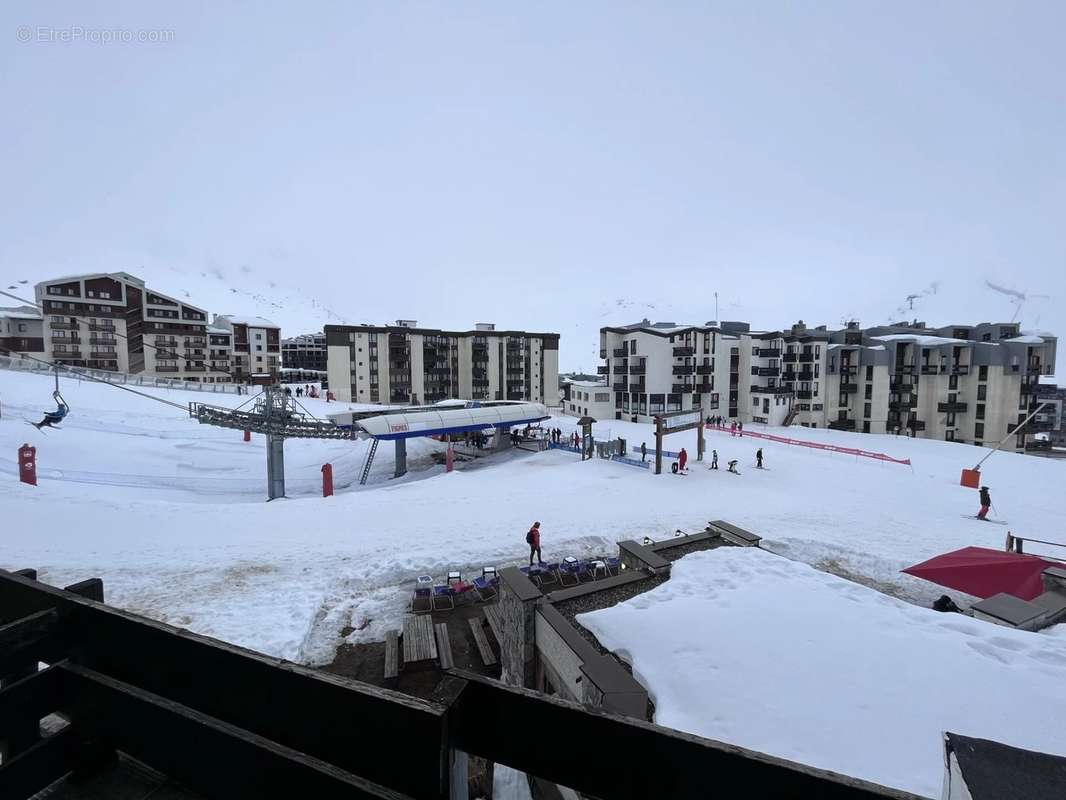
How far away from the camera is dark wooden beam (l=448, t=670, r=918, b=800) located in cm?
130

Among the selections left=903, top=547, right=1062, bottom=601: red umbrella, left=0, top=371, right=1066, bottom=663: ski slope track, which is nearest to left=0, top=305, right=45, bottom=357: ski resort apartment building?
left=0, top=371, right=1066, bottom=663: ski slope track

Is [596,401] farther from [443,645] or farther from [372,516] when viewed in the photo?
[443,645]

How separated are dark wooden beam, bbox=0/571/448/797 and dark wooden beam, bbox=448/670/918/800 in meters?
0.13

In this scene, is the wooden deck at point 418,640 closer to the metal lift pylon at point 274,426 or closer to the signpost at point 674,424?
the signpost at point 674,424

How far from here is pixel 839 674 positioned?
20.5ft

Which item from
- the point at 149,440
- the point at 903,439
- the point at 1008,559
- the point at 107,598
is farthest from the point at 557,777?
the point at 903,439

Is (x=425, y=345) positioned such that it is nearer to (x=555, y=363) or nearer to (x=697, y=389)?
(x=555, y=363)

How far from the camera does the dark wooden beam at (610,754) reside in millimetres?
1297

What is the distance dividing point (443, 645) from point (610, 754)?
35.6ft

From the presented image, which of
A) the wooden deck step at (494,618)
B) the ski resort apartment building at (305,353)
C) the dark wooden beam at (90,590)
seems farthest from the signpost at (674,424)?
the ski resort apartment building at (305,353)

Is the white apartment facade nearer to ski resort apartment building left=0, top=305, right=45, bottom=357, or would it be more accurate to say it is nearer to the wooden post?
the wooden post

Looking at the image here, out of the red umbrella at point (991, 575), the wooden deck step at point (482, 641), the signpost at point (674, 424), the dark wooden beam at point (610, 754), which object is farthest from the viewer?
the signpost at point (674, 424)

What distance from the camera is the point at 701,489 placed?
2534 centimetres

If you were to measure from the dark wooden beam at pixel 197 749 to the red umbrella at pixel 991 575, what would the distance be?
1253 centimetres
